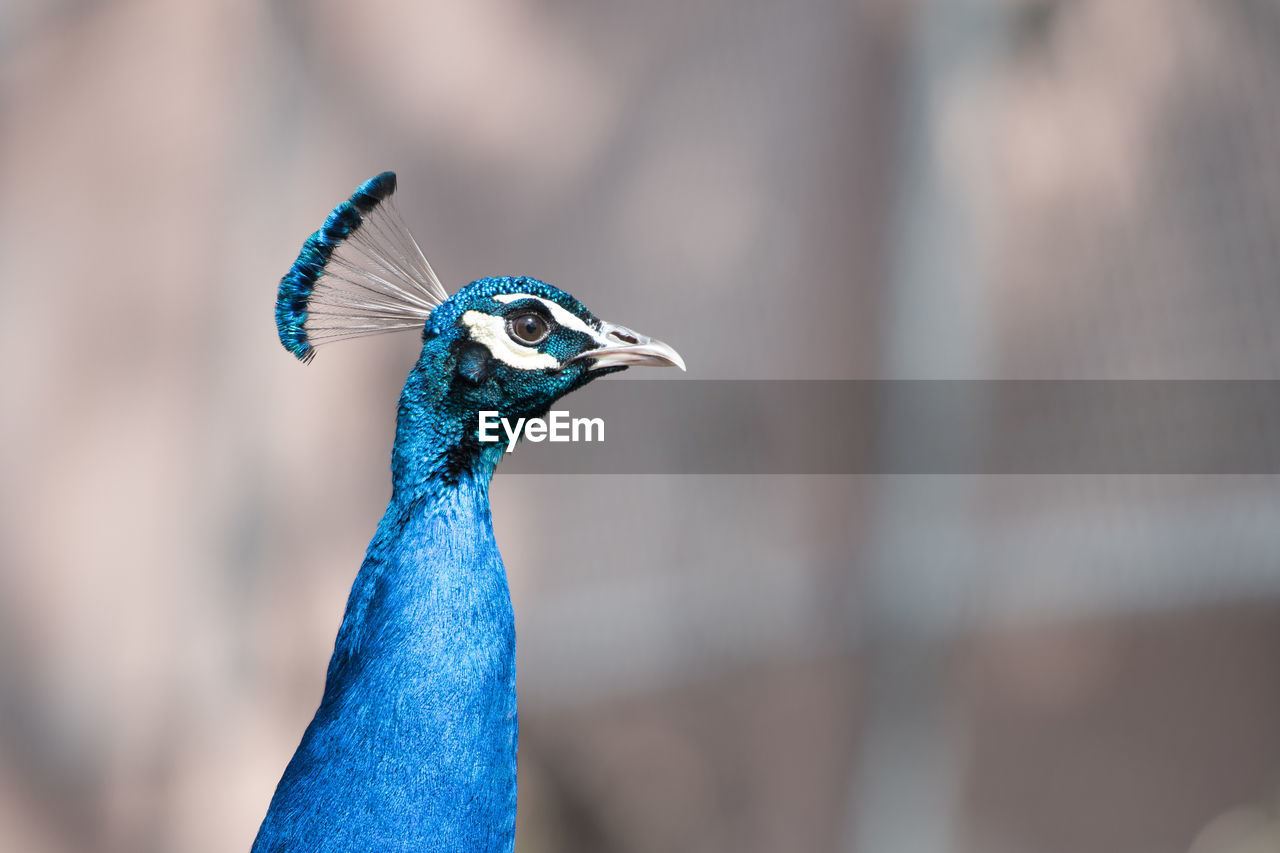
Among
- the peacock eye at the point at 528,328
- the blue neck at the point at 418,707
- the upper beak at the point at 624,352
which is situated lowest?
the blue neck at the point at 418,707

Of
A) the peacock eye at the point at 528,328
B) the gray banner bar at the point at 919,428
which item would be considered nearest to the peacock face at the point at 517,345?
the peacock eye at the point at 528,328

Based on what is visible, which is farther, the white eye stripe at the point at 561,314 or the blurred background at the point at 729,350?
the blurred background at the point at 729,350

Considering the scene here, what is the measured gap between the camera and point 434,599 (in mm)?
423

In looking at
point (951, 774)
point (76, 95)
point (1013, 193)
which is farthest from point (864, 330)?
point (76, 95)

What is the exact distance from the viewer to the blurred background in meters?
1.20

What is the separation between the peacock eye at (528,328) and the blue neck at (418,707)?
78 mm

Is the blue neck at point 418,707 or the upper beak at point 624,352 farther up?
the upper beak at point 624,352

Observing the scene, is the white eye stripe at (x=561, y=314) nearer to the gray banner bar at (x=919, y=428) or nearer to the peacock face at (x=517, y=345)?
the peacock face at (x=517, y=345)

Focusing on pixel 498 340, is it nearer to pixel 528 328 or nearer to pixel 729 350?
pixel 528 328

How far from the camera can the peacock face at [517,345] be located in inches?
17.4

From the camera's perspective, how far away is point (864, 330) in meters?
1.28

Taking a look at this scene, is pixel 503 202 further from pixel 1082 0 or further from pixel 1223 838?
pixel 1223 838

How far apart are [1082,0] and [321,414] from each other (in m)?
1.22

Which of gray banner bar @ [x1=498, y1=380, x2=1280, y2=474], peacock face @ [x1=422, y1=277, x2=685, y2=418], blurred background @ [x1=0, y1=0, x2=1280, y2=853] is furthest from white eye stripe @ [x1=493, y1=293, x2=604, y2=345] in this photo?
blurred background @ [x1=0, y1=0, x2=1280, y2=853]
